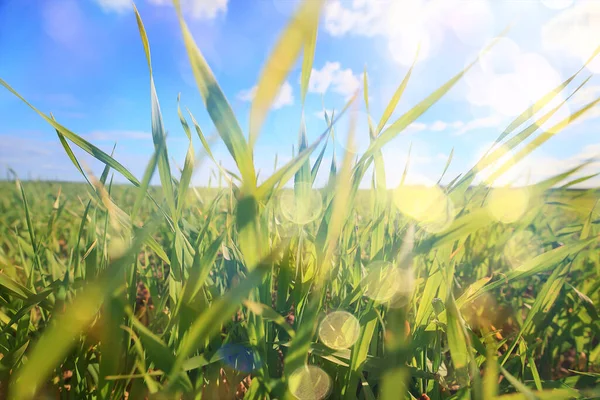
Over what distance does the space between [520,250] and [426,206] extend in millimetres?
948

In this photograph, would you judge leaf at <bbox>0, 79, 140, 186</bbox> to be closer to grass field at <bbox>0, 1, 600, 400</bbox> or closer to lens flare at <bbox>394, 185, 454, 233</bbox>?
grass field at <bbox>0, 1, 600, 400</bbox>

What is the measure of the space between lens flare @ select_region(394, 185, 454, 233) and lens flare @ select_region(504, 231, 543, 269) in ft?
2.38

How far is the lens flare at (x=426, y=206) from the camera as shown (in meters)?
0.45

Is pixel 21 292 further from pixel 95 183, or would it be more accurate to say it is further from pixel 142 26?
pixel 142 26

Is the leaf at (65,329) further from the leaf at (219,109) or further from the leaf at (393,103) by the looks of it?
the leaf at (393,103)

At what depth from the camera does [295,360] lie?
14.0 inches

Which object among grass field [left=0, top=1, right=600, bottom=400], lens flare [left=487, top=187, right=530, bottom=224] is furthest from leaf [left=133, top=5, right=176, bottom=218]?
lens flare [left=487, top=187, right=530, bottom=224]

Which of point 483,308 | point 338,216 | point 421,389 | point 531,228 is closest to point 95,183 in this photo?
point 338,216

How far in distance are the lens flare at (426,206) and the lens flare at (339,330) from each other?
0.16 metres

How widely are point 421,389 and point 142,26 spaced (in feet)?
1.91

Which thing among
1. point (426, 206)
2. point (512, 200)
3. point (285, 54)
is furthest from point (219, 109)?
point (512, 200)

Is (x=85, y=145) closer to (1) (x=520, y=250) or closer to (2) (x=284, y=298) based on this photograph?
(2) (x=284, y=298)

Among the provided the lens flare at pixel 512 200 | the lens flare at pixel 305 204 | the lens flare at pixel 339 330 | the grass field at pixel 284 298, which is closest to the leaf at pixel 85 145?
the grass field at pixel 284 298

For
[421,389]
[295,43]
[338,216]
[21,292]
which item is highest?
[295,43]
